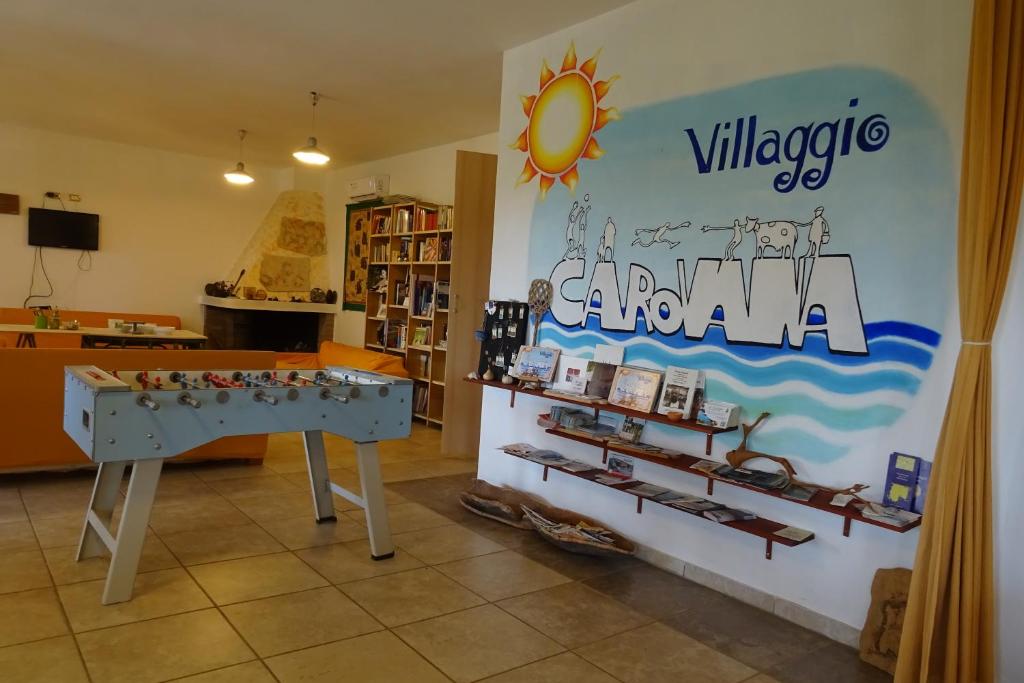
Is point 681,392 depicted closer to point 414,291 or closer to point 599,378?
point 599,378

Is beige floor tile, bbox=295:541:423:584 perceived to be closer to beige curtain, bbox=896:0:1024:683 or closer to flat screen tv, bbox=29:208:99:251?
beige curtain, bbox=896:0:1024:683

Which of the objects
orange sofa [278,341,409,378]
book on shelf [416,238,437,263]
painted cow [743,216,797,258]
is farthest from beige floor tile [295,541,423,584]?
book on shelf [416,238,437,263]

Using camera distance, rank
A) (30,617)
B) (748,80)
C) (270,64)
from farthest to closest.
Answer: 1. (270,64)
2. (748,80)
3. (30,617)

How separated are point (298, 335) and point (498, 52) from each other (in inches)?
218

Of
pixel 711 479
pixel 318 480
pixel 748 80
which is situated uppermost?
pixel 748 80

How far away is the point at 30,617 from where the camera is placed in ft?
8.32

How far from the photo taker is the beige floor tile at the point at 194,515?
3.59 metres

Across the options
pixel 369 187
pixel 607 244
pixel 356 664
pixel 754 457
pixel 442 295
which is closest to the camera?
pixel 356 664

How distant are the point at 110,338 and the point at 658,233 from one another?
5.73 meters

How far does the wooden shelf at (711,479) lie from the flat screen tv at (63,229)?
6.86 metres

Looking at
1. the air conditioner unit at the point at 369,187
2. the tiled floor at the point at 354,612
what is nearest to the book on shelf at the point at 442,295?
the air conditioner unit at the point at 369,187

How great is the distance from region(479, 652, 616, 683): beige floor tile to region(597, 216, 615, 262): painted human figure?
2065 millimetres

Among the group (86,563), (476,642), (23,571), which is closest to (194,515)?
(86,563)

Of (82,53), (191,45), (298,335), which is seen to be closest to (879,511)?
(191,45)
